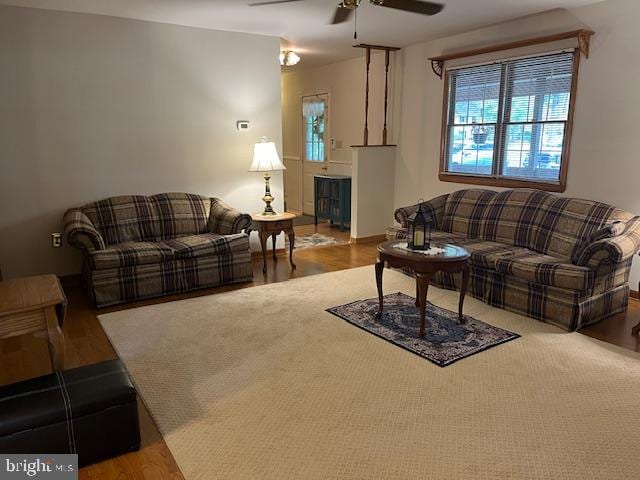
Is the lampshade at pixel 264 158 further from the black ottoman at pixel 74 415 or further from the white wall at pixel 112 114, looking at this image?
the black ottoman at pixel 74 415

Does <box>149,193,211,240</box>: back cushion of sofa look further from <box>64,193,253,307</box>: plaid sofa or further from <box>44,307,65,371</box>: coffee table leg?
<box>44,307,65,371</box>: coffee table leg

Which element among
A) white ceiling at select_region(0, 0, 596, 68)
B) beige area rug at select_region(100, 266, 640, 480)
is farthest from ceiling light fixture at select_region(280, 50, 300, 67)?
beige area rug at select_region(100, 266, 640, 480)

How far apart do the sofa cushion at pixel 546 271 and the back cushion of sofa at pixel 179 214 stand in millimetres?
2943

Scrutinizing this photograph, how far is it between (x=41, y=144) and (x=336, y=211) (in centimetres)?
408

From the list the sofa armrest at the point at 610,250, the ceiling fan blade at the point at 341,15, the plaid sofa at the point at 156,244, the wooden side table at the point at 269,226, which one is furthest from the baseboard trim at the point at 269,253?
the sofa armrest at the point at 610,250

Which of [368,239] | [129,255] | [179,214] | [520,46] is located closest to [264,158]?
[179,214]

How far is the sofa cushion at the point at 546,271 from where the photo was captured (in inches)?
132

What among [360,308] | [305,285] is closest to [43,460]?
[360,308]

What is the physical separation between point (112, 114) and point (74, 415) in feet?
11.3

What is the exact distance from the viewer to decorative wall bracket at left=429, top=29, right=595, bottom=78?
4.11 m

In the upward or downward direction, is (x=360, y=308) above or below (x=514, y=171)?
below

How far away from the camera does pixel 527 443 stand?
220 centimetres

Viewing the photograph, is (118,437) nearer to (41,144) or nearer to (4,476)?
(4,476)

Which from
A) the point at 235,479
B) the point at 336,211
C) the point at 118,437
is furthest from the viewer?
the point at 336,211
